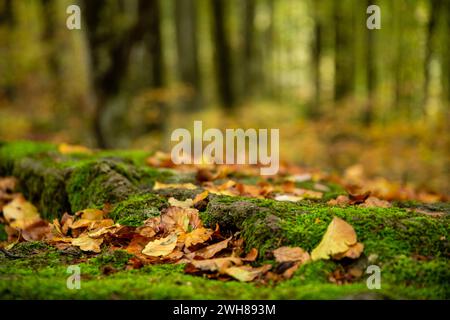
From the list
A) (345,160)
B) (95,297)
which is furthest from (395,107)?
(95,297)

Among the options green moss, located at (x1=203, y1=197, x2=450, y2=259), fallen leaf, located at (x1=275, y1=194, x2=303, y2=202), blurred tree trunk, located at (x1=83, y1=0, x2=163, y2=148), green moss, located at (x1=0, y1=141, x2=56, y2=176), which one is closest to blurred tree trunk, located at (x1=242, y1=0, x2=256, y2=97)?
blurred tree trunk, located at (x1=83, y1=0, x2=163, y2=148)

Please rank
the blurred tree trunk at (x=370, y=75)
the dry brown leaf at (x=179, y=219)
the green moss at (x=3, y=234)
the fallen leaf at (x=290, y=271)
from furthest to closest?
the blurred tree trunk at (x=370, y=75) < the green moss at (x=3, y=234) < the dry brown leaf at (x=179, y=219) < the fallen leaf at (x=290, y=271)

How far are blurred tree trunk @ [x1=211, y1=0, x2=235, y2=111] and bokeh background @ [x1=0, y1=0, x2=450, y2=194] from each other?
0.04 m

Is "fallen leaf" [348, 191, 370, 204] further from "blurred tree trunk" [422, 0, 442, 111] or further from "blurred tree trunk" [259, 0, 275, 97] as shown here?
"blurred tree trunk" [259, 0, 275, 97]

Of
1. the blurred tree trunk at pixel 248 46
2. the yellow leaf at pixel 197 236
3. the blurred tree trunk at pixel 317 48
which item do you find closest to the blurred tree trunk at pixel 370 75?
the blurred tree trunk at pixel 317 48

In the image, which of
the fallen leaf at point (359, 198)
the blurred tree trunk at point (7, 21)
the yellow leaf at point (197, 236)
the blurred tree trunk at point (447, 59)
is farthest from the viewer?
the blurred tree trunk at point (7, 21)

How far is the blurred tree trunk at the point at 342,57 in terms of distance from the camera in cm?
1484

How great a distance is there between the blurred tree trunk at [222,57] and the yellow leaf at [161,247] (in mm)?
14116

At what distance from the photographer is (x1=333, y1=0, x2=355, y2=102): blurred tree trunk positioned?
14.8 m

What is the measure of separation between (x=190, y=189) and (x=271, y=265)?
1.03 meters

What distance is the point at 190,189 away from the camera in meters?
2.88

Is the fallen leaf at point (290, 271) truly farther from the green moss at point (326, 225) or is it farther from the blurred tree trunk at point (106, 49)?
the blurred tree trunk at point (106, 49)

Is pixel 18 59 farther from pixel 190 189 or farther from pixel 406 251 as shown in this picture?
pixel 406 251

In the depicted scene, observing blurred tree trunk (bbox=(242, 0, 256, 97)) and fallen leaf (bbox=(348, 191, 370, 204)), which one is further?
blurred tree trunk (bbox=(242, 0, 256, 97))
